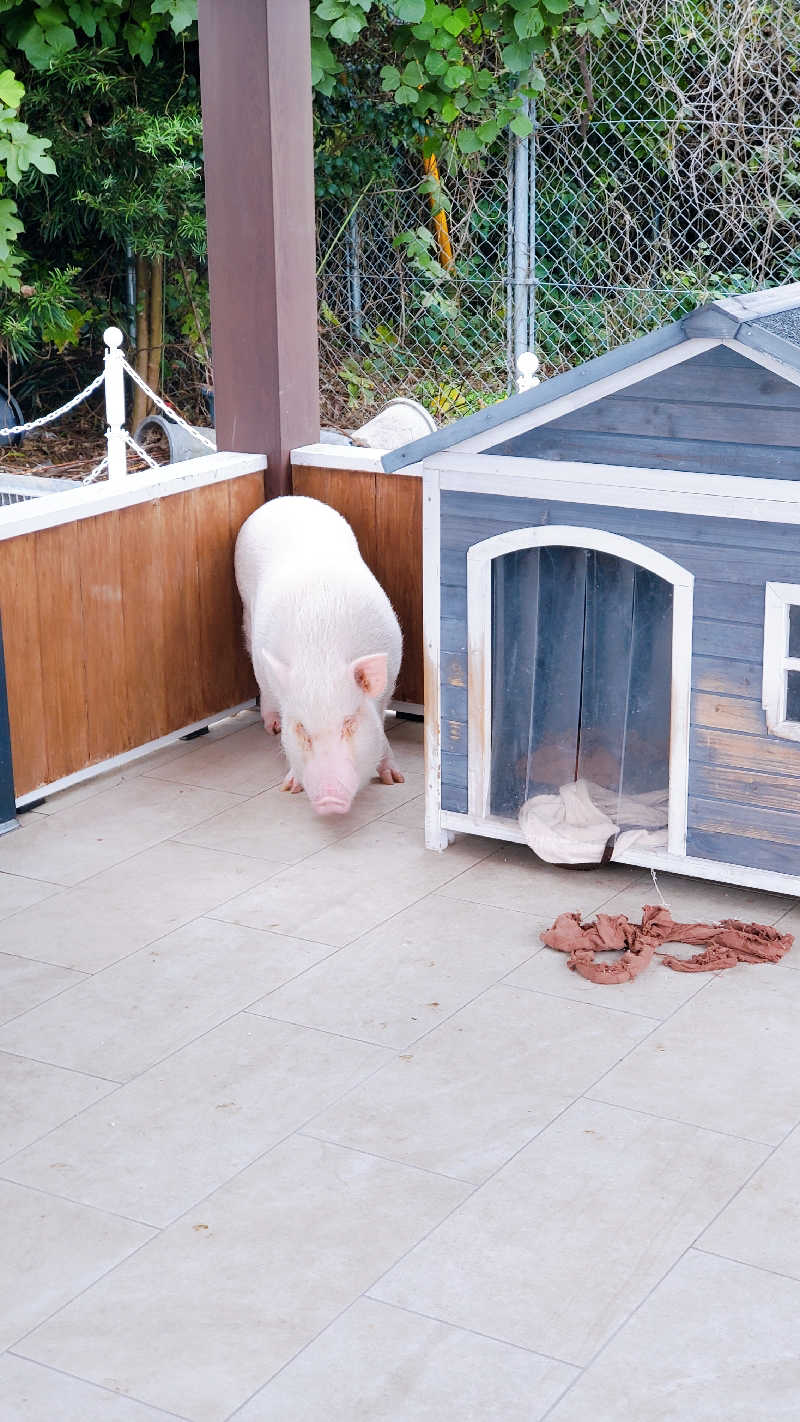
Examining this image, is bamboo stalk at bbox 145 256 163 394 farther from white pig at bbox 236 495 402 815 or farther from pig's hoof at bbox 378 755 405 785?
pig's hoof at bbox 378 755 405 785

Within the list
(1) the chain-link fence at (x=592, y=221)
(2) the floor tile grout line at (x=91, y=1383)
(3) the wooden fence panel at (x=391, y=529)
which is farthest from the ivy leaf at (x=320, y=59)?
(2) the floor tile grout line at (x=91, y=1383)

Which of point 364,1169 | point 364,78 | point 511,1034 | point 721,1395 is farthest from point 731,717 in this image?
point 364,78

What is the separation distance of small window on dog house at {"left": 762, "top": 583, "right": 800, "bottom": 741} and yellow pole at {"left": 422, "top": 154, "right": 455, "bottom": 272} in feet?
18.2

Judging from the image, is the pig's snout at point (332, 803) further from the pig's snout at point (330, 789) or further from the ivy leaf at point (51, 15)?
the ivy leaf at point (51, 15)

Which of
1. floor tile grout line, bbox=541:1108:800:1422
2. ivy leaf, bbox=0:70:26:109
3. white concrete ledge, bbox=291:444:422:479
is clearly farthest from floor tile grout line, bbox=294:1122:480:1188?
ivy leaf, bbox=0:70:26:109

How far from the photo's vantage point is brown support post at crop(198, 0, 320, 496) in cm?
607

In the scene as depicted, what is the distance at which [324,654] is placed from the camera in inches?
215

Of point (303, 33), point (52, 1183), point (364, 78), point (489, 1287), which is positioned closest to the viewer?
point (489, 1287)

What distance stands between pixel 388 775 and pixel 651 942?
1.59 metres

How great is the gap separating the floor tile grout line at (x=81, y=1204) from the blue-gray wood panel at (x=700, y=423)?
2.40 metres

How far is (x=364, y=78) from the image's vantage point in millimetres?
9727

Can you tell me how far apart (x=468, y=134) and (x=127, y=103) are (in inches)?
90.1

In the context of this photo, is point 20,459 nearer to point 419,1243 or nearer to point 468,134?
point 468,134

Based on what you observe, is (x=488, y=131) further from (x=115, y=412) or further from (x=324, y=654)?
(x=324, y=654)
